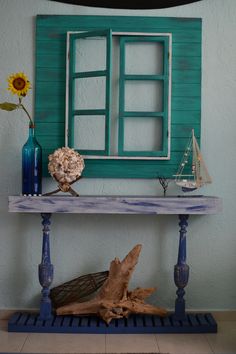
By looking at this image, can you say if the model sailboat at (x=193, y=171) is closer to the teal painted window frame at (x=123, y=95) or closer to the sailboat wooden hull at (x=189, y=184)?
the sailboat wooden hull at (x=189, y=184)

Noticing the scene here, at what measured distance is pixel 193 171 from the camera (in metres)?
3.02

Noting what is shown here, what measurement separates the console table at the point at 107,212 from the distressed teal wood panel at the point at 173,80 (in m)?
0.33

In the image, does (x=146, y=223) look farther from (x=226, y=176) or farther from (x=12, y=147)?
(x=12, y=147)

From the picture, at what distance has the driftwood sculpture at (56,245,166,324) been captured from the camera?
9.39ft

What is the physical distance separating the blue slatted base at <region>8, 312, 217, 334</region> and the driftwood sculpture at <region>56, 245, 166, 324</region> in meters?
0.05

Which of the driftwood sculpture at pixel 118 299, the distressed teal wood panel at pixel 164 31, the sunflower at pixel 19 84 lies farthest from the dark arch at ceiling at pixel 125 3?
the distressed teal wood panel at pixel 164 31

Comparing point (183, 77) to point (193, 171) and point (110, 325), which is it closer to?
point (193, 171)

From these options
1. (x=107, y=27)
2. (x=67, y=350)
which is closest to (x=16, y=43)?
(x=107, y=27)

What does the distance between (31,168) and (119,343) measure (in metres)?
1.18

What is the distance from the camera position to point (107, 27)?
10.2 ft

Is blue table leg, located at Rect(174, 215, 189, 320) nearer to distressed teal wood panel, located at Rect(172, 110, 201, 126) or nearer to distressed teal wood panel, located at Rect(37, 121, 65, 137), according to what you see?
distressed teal wood panel, located at Rect(172, 110, 201, 126)

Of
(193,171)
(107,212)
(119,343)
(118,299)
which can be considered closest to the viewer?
(119,343)

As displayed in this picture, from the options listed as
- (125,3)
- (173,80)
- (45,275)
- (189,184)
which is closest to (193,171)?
(189,184)

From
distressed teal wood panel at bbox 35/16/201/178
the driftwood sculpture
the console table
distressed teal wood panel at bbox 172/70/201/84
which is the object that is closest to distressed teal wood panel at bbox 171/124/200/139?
distressed teal wood panel at bbox 35/16/201/178
